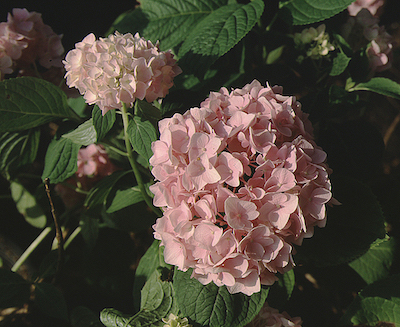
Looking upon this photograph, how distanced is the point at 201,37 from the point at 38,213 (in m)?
0.81

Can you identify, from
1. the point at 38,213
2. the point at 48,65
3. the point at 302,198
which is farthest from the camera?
the point at 38,213

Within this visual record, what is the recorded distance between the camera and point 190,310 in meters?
0.72

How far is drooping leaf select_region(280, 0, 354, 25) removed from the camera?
87 centimetres

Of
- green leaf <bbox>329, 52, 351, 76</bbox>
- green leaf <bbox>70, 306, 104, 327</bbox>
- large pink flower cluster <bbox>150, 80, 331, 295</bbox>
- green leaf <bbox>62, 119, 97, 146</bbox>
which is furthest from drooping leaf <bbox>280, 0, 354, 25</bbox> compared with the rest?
green leaf <bbox>70, 306, 104, 327</bbox>

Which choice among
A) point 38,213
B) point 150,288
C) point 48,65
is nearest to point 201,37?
point 48,65

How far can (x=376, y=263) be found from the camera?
1063 mm

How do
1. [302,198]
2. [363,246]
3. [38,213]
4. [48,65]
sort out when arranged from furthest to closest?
[38,213] → [48,65] → [363,246] → [302,198]

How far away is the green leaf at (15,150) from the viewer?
1083 millimetres

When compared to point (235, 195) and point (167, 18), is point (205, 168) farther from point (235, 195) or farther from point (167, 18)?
point (167, 18)

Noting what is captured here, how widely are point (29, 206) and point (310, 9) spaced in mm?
1088

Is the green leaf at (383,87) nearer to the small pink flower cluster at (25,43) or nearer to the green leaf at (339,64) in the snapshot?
the green leaf at (339,64)

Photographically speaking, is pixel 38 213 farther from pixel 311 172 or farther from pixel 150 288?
pixel 311 172

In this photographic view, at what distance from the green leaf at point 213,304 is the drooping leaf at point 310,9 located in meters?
0.69

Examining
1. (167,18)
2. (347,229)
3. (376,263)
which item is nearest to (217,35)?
(167,18)
